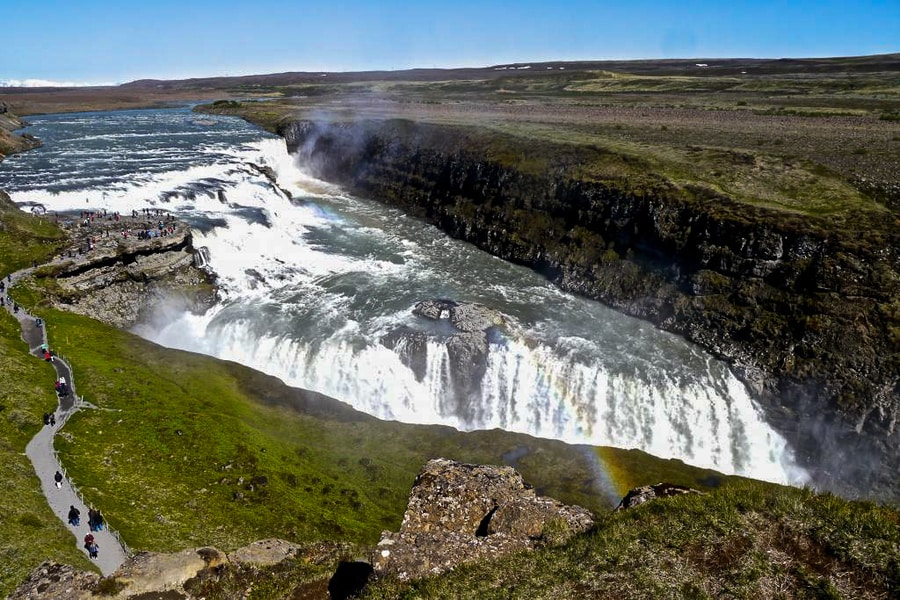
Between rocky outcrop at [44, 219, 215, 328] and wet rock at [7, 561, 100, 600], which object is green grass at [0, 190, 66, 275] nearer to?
rocky outcrop at [44, 219, 215, 328]

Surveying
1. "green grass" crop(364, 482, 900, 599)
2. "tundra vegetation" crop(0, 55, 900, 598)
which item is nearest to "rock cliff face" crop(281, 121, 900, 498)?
"tundra vegetation" crop(0, 55, 900, 598)

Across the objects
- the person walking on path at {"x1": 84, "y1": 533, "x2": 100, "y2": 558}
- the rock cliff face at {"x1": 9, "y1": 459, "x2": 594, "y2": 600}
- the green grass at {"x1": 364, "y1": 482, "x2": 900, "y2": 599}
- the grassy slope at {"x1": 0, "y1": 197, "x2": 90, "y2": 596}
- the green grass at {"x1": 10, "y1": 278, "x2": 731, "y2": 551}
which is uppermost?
the green grass at {"x1": 364, "y1": 482, "x2": 900, "y2": 599}

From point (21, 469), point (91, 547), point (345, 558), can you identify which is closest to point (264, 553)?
point (345, 558)

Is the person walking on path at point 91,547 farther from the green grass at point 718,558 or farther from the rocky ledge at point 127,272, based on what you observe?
the rocky ledge at point 127,272

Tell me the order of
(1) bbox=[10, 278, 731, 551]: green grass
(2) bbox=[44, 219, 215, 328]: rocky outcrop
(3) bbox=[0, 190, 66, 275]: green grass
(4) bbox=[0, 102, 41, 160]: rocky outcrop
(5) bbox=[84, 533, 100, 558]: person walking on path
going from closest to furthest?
1. (5) bbox=[84, 533, 100, 558]: person walking on path
2. (1) bbox=[10, 278, 731, 551]: green grass
3. (2) bbox=[44, 219, 215, 328]: rocky outcrop
4. (3) bbox=[0, 190, 66, 275]: green grass
5. (4) bbox=[0, 102, 41, 160]: rocky outcrop

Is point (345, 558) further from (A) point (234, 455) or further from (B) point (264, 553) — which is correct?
(A) point (234, 455)

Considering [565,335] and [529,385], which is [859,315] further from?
[529,385]

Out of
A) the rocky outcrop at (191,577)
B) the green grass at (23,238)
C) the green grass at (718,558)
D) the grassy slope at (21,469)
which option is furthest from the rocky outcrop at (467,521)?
the green grass at (23,238)
